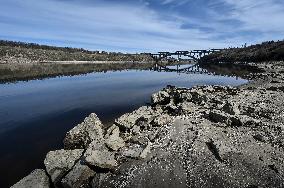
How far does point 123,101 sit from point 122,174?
66.7 ft

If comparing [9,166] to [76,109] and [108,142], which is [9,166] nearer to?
[108,142]

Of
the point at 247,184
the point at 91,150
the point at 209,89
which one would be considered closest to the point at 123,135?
the point at 91,150

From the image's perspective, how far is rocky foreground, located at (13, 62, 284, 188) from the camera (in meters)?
11.4

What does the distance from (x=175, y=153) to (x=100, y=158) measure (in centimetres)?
304

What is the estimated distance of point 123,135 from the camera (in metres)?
16.2

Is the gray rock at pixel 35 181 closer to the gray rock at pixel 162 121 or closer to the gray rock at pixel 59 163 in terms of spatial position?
the gray rock at pixel 59 163

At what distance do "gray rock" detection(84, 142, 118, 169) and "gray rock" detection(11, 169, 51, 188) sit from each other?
5.61ft

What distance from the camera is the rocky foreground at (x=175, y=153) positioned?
1144cm

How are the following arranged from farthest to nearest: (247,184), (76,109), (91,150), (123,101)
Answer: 1. (123,101)
2. (76,109)
3. (91,150)
4. (247,184)

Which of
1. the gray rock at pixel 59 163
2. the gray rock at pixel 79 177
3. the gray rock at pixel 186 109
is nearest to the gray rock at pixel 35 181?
the gray rock at pixel 59 163

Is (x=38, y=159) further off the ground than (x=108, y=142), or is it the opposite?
(x=108, y=142)

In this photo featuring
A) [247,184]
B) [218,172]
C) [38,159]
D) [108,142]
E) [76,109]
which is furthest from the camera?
[76,109]

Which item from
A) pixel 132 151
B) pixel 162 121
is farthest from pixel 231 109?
pixel 132 151

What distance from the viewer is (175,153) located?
13141mm
